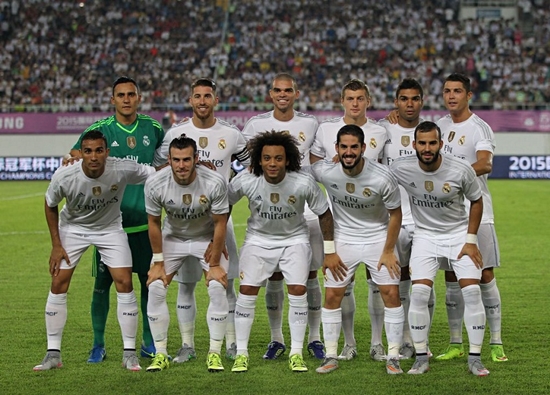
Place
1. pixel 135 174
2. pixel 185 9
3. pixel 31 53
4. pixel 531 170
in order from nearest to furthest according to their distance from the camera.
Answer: pixel 135 174
pixel 531 170
pixel 31 53
pixel 185 9

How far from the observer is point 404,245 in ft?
25.0

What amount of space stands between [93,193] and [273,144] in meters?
1.51

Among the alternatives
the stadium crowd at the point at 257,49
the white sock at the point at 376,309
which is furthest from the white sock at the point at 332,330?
the stadium crowd at the point at 257,49

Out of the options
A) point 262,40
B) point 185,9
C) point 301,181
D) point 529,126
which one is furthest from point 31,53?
point 301,181

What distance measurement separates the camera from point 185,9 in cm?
3847

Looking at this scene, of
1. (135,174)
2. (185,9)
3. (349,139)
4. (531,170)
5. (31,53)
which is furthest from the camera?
(185,9)

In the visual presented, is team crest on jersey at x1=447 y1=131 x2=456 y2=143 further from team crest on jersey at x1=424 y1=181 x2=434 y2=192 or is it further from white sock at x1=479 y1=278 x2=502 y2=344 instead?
white sock at x1=479 y1=278 x2=502 y2=344

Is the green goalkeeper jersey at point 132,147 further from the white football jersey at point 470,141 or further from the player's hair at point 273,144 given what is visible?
the white football jersey at point 470,141

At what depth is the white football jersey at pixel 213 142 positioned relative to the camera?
7.74 meters

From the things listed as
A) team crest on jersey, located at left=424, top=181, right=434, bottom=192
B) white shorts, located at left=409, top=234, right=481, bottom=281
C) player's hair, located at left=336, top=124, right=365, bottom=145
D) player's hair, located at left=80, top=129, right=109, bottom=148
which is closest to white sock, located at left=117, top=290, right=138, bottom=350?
player's hair, located at left=80, top=129, right=109, bottom=148

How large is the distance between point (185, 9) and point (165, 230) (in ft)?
106

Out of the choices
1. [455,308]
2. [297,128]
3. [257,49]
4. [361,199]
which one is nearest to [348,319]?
[455,308]

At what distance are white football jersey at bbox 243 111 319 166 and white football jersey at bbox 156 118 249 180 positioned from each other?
7.8 inches

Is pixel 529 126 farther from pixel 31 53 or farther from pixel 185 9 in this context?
pixel 31 53
